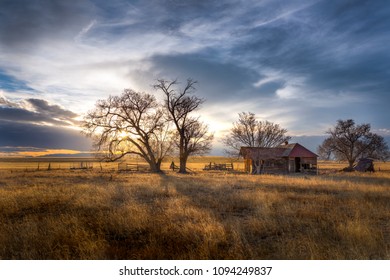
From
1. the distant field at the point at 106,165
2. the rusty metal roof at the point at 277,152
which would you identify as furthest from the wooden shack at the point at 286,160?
the distant field at the point at 106,165

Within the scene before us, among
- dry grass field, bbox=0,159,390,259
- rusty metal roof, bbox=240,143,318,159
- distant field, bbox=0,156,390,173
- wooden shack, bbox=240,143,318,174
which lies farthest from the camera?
A: distant field, bbox=0,156,390,173

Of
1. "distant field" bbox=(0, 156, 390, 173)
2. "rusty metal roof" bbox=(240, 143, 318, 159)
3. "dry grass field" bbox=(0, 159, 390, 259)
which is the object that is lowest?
"dry grass field" bbox=(0, 159, 390, 259)

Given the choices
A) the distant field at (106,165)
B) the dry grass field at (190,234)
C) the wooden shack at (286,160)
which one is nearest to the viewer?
the dry grass field at (190,234)

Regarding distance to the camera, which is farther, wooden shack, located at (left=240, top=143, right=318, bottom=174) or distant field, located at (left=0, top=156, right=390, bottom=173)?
distant field, located at (left=0, top=156, right=390, bottom=173)

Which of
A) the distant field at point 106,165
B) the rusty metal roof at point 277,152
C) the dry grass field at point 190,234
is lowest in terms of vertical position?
the dry grass field at point 190,234

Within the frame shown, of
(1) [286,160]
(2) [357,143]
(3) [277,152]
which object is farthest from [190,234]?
(2) [357,143]

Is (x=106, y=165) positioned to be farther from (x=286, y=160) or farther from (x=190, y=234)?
(x=190, y=234)

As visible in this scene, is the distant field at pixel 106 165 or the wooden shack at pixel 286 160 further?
the distant field at pixel 106 165

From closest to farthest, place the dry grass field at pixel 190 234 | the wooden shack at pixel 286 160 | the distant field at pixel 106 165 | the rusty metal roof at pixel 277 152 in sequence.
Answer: the dry grass field at pixel 190 234
the rusty metal roof at pixel 277 152
the wooden shack at pixel 286 160
the distant field at pixel 106 165

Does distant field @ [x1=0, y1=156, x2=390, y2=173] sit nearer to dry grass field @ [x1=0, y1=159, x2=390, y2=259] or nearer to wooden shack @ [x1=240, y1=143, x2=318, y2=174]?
wooden shack @ [x1=240, y1=143, x2=318, y2=174]

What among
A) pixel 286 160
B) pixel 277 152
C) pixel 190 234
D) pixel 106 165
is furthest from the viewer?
pixel 106 165

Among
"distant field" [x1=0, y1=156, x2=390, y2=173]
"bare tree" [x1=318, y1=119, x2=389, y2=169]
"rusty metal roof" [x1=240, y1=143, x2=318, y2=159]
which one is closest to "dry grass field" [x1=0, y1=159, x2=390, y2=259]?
"distant field" [x1=0, y1=156, x2=390, y2=173]

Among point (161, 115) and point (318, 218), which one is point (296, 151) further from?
point (318, 218)

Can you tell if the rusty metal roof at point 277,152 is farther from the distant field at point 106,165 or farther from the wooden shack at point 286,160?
the distant field at point 106,165
